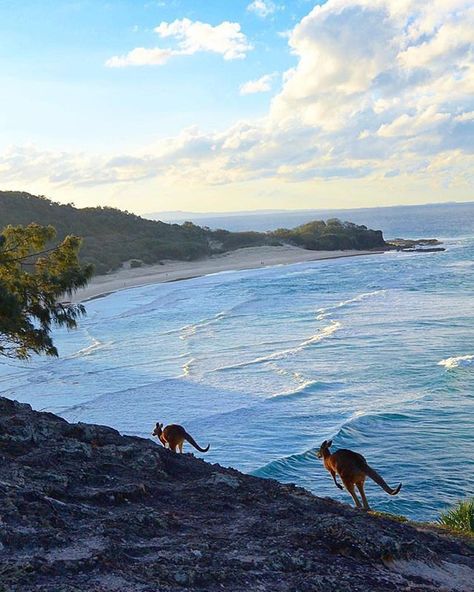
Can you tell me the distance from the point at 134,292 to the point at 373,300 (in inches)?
786

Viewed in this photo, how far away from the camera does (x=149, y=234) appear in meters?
92.1

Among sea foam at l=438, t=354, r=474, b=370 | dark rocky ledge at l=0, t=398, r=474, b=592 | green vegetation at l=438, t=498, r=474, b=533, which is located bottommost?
sea foam at l=438, t=354, r=474, b=370

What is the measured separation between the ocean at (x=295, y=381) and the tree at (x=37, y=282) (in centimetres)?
538

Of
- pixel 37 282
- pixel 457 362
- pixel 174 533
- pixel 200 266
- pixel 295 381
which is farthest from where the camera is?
pixel 200 266

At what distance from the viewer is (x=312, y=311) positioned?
130ft

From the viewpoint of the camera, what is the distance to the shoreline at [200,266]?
60031mm

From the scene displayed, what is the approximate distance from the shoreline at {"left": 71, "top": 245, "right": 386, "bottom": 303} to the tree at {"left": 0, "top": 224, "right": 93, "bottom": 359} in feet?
128

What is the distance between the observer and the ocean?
50.2ft

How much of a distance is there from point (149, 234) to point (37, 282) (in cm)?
8136

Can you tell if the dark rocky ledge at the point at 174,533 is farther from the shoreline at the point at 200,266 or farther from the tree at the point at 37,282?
the shoreline at the point at 200,266

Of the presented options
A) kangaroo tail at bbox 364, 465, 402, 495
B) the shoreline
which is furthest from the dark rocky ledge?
the shoreline

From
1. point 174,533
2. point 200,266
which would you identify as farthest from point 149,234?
point 174,533

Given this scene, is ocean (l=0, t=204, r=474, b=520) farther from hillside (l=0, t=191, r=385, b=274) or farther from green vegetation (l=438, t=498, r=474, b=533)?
hillside (l=0, t=191, r=385, b=274)

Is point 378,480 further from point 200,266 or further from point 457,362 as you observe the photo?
point 200,266
